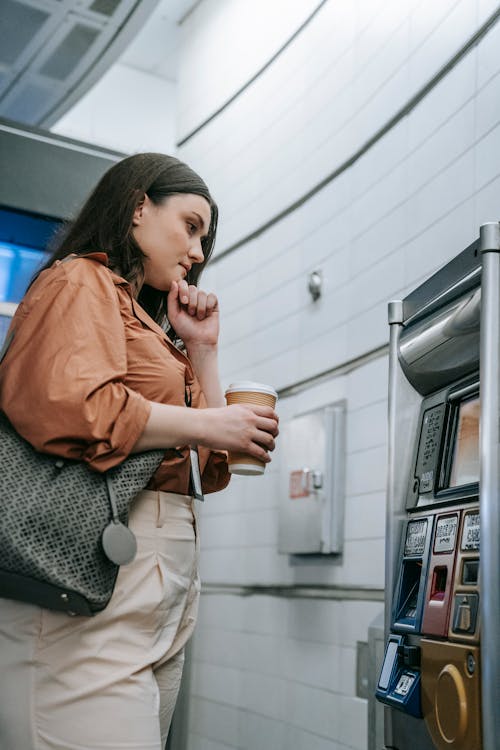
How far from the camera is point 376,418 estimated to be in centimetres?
316

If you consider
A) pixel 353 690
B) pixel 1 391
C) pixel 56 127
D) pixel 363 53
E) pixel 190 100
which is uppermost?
pixel 56 127

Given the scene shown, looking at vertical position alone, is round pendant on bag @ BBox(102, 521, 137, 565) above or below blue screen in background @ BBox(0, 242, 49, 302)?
below

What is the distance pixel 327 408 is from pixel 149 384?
1.84m

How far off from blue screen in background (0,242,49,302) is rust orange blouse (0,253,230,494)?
89.9 inches

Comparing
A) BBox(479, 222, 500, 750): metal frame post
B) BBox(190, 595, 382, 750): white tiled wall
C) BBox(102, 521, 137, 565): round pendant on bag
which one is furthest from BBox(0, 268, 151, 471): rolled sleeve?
BBox(190, 595, 382, 750): white tiled wall

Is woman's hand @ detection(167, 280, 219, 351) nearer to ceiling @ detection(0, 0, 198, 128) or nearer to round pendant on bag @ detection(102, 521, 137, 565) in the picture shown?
round pendant on bag @ detection(102, 521, 137, 565)

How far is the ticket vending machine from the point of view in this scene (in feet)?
5.32

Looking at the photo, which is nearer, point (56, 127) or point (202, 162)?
point (202, 162)

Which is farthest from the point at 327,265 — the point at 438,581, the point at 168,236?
the point at 438,581

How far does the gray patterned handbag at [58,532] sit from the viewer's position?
140 cm

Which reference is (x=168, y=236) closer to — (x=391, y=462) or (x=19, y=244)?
(x=391, y=462)

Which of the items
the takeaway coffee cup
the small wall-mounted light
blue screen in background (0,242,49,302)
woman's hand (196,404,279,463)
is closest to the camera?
woman's hand (196,404,279,463)

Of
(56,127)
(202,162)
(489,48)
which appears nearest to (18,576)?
(489,48)

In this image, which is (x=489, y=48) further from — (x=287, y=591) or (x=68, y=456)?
(x=287, y=591)
